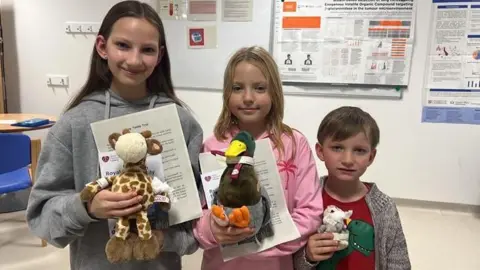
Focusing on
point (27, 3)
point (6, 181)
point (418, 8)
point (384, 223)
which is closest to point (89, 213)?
point (384, 223)

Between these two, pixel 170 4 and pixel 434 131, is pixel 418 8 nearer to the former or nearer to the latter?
pixel 434 131

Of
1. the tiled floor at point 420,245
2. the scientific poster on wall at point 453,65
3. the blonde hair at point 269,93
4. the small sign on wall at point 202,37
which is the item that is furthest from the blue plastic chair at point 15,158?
the scientific poster on wall at point 453,65

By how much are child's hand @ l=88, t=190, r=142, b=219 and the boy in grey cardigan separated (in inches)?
19.7

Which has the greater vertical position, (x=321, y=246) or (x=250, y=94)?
(x=250, y=94)

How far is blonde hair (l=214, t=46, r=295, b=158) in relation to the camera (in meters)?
1.15

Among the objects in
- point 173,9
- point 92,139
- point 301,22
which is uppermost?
point 173,9

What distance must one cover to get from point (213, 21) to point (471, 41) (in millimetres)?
1987

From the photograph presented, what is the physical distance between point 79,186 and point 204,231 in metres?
0.32

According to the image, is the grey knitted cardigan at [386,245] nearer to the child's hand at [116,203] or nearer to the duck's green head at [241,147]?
the duck's green head at [241,147]

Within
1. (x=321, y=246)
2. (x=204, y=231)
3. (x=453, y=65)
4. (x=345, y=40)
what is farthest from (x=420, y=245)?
(x=204, y=231)

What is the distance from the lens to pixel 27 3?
3736 mm

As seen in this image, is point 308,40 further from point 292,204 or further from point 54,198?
point 54,198

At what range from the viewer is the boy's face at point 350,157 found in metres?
1.16

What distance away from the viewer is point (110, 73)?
106 cm
